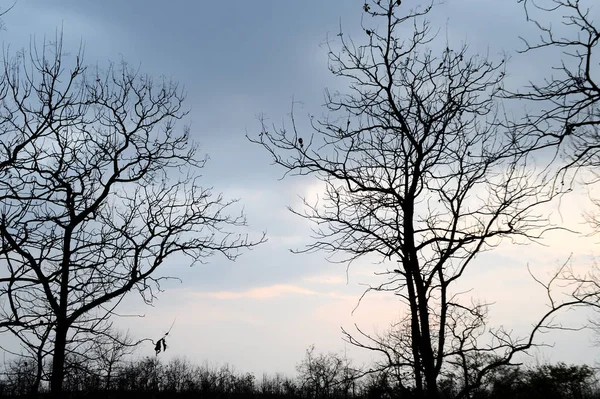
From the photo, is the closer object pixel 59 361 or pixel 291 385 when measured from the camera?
pixel 59 361

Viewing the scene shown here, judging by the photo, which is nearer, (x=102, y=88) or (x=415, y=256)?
(x=415, y=256)

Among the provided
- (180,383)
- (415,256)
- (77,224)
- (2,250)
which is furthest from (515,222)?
(180,383)

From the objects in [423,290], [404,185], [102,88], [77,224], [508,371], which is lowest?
[508,371]

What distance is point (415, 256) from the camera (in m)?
7.66

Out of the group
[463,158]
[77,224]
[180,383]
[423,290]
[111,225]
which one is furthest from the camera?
[180,383]

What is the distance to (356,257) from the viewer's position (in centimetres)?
823

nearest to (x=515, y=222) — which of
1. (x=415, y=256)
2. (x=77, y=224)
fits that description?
(x=415, y=256)

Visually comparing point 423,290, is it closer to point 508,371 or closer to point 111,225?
point 508,371

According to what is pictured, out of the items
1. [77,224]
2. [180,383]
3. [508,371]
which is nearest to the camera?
[508,371]

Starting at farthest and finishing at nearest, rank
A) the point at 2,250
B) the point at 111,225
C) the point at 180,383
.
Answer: the point at 180,383
the point at 111,225
the point at 2,250

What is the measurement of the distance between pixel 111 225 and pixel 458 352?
8986mm

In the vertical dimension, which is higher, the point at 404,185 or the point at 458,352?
the point at 404,185

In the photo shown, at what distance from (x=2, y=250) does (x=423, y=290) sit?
5654 mm

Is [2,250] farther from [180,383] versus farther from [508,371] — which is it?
[180,383]
